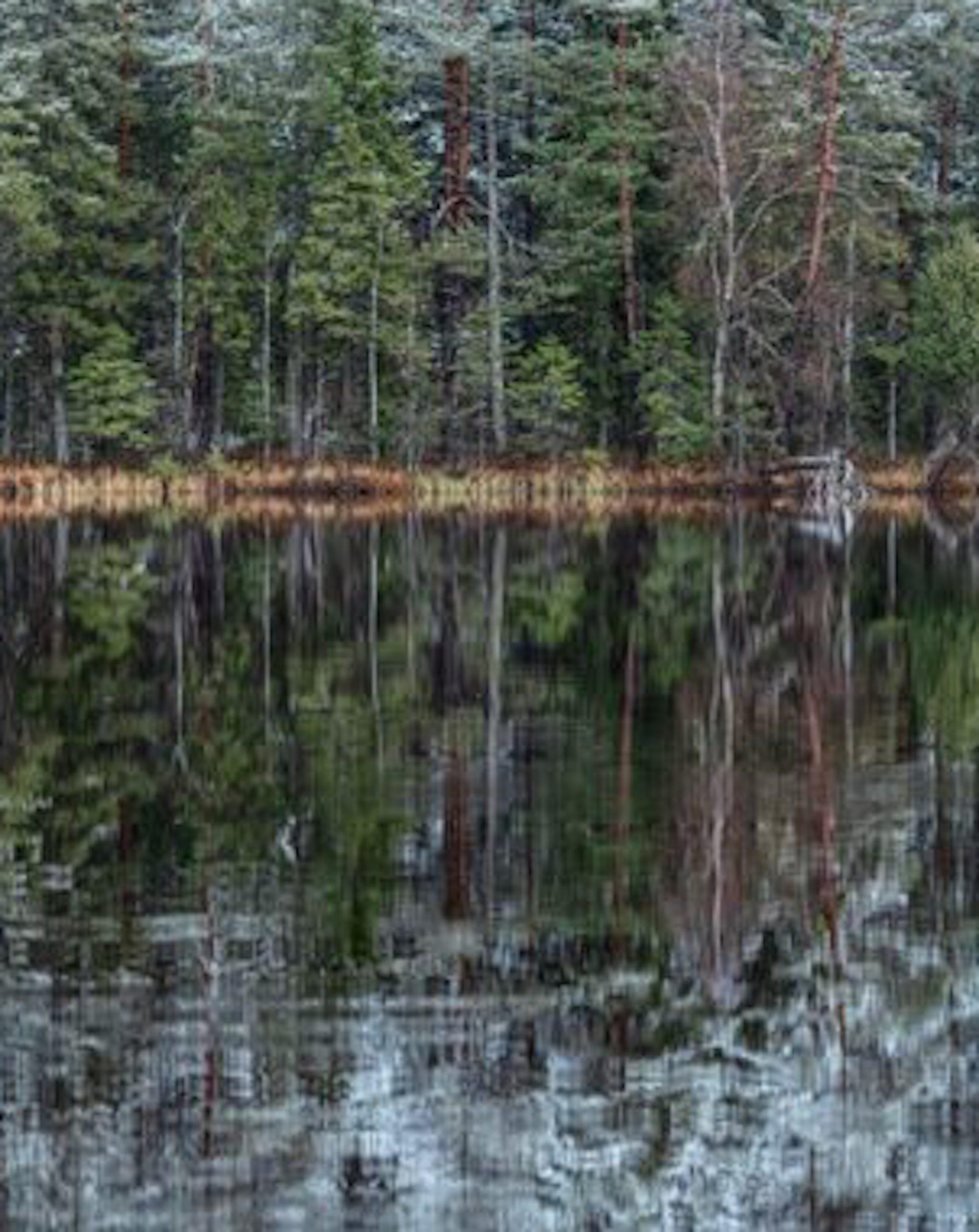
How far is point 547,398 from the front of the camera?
4691cm

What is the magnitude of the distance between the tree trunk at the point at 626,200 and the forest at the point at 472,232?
0.08 metres

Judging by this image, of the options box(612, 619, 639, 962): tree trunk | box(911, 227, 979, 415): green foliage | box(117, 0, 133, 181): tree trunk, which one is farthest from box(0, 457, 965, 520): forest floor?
box(612, 619, 639, 962): tree trunk

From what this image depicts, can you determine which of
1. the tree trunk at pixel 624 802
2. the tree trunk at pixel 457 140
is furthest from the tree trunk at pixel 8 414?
the tree trunk at pixel 624 802

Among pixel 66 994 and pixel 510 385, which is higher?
pixel 510 385

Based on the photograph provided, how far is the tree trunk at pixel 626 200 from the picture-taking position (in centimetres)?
4625

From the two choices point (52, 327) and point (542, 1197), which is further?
point (52, 327)

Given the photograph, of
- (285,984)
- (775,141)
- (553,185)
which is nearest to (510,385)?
(553,185)

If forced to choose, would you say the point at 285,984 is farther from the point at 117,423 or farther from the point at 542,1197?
the point at 117,423

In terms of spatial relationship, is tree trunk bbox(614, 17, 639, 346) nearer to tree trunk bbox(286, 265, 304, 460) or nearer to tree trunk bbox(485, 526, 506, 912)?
tree trunk bbox(286, 265, 304, 460)

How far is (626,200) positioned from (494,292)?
331 centimetres

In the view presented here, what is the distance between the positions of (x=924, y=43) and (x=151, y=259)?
17.3 m

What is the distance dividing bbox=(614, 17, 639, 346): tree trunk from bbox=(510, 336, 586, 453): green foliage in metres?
1.58

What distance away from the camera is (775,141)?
4428 cm

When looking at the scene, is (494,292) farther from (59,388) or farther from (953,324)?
(953,324)
